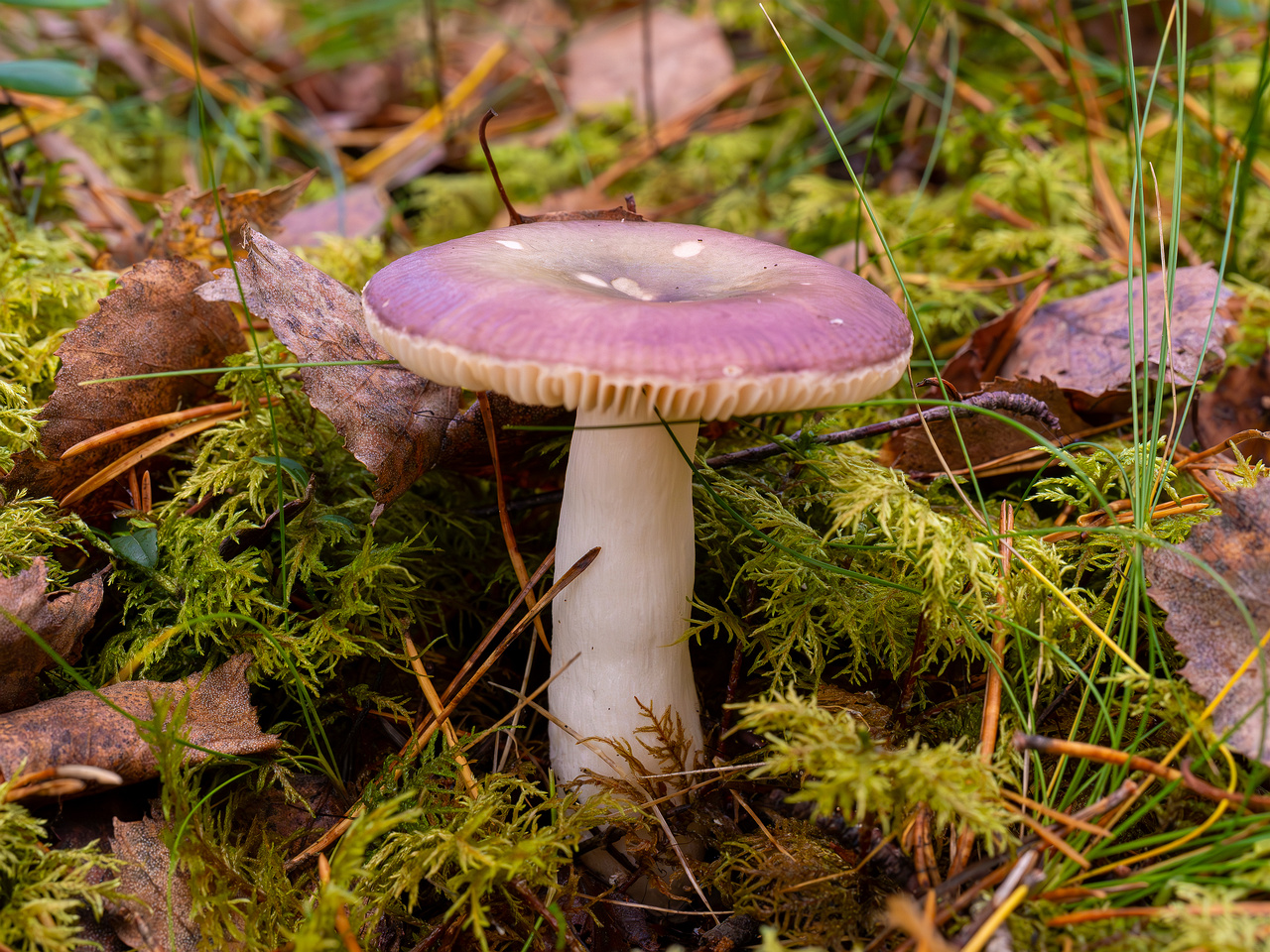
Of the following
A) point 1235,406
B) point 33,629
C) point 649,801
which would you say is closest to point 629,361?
point 649,801

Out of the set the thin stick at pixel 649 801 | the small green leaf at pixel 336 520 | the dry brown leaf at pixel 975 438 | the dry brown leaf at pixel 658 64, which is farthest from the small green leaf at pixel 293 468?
the dry brown leaf at pixel 658 64

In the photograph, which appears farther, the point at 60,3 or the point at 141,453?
the point at 60,3

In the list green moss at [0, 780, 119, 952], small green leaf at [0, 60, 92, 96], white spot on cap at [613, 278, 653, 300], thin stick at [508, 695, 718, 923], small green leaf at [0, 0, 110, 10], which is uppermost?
small green leaf at [0, 0, 110, 10]

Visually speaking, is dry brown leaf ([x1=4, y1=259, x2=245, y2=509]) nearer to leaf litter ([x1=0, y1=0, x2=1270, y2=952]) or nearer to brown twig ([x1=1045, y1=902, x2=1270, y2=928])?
leaf litter ([x1=0, y1=0, x2=1270, y2=952])

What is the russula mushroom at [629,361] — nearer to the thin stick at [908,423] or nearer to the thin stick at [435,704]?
the thin stick at [435,704]

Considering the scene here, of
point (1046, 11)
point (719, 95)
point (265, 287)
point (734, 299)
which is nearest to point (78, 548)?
point (265, 287)

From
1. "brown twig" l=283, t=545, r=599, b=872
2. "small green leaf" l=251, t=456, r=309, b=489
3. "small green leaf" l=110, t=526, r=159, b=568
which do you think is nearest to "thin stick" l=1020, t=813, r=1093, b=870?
"brown twig" l=283, t=545, r=599, b=872

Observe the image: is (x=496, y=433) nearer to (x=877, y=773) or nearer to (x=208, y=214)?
(x=877, y=773)
